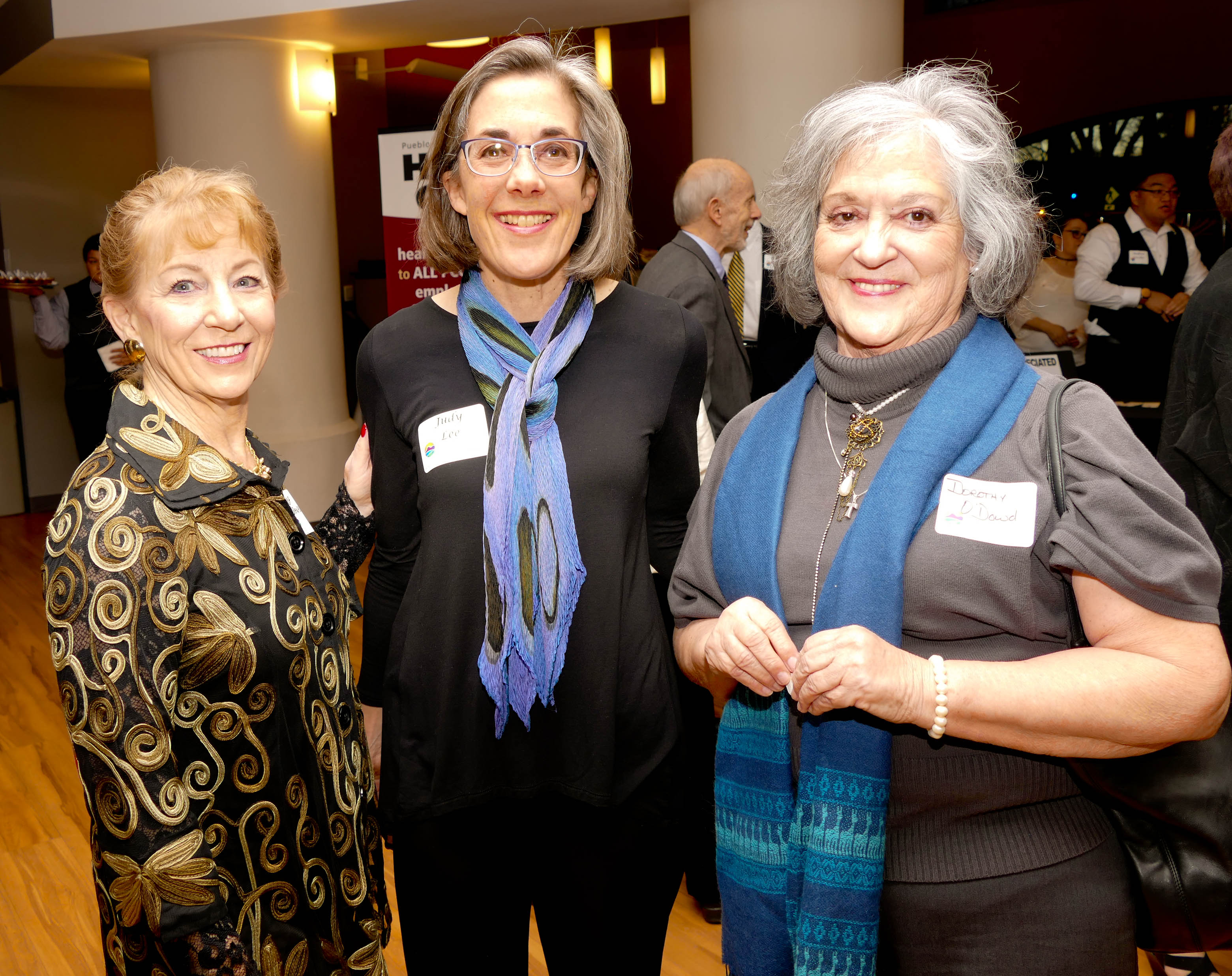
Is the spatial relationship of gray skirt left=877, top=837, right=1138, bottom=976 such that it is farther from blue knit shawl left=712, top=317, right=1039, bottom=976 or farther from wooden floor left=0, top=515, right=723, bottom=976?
wooden floor left=0, top=515, right=723, bottom=976

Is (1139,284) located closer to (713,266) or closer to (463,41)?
(713,266)

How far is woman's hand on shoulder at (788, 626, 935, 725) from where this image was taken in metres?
1.15

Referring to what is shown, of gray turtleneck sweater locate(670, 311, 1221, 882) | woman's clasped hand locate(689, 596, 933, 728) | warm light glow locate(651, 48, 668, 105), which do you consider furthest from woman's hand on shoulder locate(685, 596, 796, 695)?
warm light glow locate(651, 48, 668, 105)

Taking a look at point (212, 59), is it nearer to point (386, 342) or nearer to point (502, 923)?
point (386, 342)

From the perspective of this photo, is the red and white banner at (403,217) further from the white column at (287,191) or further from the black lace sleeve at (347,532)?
the black lace sleeve at (347,532)

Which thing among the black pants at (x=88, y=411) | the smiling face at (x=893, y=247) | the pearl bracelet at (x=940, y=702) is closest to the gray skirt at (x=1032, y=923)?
the pearl bracelet at (x=940, y=702)

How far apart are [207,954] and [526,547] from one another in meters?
0.68

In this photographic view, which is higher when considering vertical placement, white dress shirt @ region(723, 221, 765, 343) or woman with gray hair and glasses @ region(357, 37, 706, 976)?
white dress shirt @ region(723, 221, 765, 343)

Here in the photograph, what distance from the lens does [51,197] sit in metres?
8.46

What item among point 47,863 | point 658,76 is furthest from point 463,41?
point 47,863

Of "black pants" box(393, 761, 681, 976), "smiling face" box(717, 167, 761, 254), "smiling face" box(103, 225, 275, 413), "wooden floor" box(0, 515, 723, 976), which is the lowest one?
"wooden floor" box(0, 515, 723, 976)

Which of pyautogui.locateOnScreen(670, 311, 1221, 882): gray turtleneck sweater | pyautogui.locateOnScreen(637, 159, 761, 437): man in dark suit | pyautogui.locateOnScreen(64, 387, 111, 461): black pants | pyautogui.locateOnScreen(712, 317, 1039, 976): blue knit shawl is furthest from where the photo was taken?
pyautogui.locateOnScreen(64, 387, 111, 461): black pants

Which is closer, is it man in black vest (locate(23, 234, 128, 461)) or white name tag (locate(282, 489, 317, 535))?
white name tag (locate(282, 489, 317, 535))

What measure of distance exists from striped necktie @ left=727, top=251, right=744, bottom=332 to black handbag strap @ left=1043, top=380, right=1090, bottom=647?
3.81 meters
